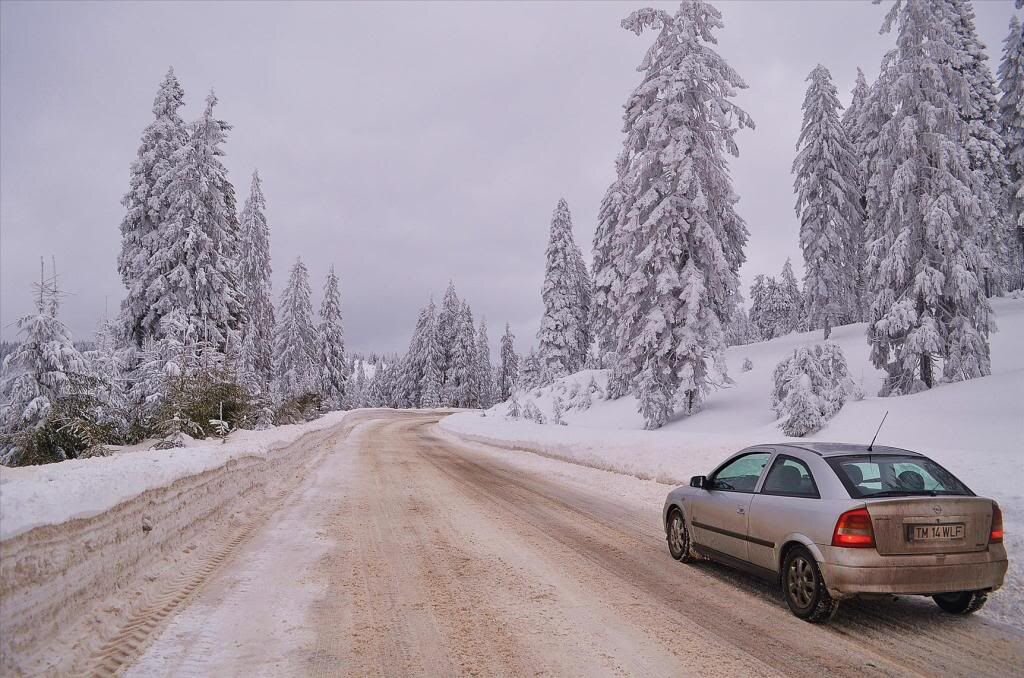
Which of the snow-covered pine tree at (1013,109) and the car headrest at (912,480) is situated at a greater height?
the snow-covered pine tree at (1013,109)

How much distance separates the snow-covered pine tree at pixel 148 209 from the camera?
2283cm

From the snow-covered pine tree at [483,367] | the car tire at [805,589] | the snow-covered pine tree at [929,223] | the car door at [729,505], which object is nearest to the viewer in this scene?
the car tire at [805,589]

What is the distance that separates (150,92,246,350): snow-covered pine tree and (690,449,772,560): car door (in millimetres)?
22035

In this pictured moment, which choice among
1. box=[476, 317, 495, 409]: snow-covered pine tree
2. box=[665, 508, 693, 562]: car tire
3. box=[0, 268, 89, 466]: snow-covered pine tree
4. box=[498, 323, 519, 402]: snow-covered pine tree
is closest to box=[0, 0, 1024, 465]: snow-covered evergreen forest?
box=[0, 268, 89, 466]: snow-covered pine tree

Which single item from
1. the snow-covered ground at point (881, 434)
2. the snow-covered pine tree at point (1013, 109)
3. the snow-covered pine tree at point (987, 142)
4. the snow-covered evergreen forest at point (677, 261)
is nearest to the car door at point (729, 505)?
the snow-covered ground at point (881, 434)

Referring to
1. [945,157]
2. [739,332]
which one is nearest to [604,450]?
[945,157]

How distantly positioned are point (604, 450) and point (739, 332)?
86.1 m

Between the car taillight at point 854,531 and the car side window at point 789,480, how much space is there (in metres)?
0.36

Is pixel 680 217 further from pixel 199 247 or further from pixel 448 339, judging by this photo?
pixel 448 339

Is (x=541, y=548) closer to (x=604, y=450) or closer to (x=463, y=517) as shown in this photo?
(x=463, y=517)

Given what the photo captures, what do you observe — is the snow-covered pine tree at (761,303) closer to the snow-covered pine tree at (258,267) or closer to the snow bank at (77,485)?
the snow-covered pine tree at (258,267)

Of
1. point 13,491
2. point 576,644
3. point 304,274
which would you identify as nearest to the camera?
point 13,491

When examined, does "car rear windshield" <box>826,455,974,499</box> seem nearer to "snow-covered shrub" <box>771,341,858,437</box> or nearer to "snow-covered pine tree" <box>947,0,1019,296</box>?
"snow-covered shrub" <box>771,341,858,437</box>

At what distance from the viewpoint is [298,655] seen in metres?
4.06
